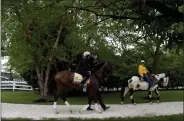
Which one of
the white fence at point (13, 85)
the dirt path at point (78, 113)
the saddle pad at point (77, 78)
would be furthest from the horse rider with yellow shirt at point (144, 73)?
the white fence at point (13, 85)

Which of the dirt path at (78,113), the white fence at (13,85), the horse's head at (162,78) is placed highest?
the horse's head at (162,78)

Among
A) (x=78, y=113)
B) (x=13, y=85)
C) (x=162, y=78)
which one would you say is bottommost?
(x=78, y=113)

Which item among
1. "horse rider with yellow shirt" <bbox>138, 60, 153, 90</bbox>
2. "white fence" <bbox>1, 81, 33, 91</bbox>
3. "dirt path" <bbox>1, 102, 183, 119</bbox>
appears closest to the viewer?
"dirt path" <bbox>1, 102, 183, 119</bbox>

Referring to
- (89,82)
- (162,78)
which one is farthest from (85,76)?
(162,78)

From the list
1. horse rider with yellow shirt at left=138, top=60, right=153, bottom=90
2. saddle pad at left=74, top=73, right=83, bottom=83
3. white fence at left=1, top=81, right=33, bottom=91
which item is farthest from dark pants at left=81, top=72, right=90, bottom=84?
white fence at left=1, top=81, right=33, bottom=91

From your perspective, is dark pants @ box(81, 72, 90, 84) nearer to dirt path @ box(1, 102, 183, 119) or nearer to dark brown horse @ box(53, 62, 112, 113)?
dark brown horse @ box(53, 62, 112, 113)

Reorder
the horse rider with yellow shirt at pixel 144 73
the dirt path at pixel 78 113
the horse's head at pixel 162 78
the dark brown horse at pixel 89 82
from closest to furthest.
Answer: the dirt path at pixel 78 113 < the dark brown horse at pixel 89 82 < the horse rider with yellow shirt at pixel 144 73 < the horse's head at pixel 162 78

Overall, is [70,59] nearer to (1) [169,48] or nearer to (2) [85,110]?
(2) [85,110]

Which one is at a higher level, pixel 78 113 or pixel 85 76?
pixel 85 76

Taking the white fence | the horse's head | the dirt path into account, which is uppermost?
the horse's head

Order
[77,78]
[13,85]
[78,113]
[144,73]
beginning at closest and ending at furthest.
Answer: [77,78], [78,113], [144,73], [13,85]

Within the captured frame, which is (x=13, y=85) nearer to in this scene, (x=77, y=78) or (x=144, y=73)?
(x=144, y=73)

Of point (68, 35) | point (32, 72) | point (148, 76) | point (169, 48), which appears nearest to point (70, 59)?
point (68, 35)

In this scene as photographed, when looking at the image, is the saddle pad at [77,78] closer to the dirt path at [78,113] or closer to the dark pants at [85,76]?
the dark pants at [85,76]
